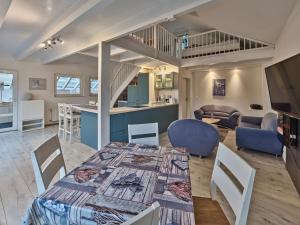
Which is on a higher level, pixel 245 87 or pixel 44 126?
pixel 245 87

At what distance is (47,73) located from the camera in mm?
6684

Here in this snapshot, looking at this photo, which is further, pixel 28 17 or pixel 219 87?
pixel 219 87

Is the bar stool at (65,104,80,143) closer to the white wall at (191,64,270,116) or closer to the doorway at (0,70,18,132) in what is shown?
the doorway at (0,70,18,132)

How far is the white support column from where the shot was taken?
3424 millimetres

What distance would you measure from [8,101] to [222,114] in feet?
24.6

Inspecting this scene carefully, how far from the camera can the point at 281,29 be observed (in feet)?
11.4

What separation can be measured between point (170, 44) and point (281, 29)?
329cm

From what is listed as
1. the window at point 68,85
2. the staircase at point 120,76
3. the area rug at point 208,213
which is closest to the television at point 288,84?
the area rug at point 208,213

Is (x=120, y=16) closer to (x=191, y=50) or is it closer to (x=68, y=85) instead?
(x=191, y=50)

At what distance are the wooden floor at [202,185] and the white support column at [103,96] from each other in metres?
0.60

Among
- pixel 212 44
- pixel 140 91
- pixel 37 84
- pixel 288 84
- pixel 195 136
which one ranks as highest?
pixel 212 44

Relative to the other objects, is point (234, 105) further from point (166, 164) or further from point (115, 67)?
point (166, 164)

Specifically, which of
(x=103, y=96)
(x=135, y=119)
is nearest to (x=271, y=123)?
(x=135, y=119)

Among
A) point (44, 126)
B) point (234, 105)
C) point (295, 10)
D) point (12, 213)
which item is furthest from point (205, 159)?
point (44, 126)
